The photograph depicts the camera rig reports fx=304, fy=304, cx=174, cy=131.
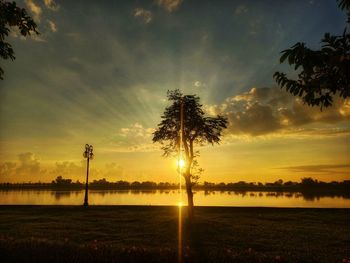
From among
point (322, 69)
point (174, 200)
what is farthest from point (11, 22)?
point (174, 200)

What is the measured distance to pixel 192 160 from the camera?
2664 centimetres

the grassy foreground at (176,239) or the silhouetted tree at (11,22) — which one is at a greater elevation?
the silhouetted tree at (11,22)

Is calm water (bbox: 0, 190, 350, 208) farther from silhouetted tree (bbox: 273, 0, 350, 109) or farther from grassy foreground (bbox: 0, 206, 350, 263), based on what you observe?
silhouetted tree (bbox: 273, 0, 350, 109)

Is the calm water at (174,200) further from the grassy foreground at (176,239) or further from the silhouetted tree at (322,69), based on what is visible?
the silhouetted tree at (322,69)

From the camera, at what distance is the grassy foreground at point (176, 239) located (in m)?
9.00

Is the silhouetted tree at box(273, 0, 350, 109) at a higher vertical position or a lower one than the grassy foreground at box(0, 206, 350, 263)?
higher

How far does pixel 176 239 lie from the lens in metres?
19.2

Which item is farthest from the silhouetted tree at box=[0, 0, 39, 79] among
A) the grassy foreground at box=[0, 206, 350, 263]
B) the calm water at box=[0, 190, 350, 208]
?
the calm water at box=[0, 190, 350, 208]

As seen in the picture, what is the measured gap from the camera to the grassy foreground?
9000mm

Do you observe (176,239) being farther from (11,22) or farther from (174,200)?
(174,200)

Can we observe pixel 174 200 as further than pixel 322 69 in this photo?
Yes

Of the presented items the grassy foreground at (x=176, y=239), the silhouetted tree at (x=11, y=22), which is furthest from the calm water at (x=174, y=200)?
the silhouetted tree at (x=11, y=22)

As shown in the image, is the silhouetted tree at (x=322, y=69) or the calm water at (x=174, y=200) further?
the calm water at (x=174, y=200)

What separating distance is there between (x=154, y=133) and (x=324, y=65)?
21.9 m
